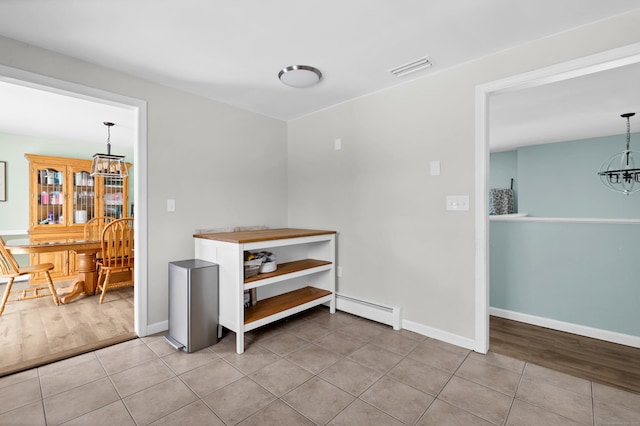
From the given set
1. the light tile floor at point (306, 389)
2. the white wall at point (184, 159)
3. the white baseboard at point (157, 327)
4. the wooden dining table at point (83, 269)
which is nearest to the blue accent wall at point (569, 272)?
the light tile floor at point (306, 389)

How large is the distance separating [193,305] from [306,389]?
1073 mm

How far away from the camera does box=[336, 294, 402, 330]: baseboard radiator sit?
2752 mm

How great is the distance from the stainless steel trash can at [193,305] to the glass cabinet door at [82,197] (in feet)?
11.7

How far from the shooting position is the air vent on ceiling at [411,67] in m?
2.34

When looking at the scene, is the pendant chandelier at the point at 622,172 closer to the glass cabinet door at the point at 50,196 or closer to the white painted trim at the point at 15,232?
the glass cabinet door at the point at 50,196

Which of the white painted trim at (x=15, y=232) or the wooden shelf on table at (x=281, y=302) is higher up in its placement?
the white painted trim at (x=15, y=232)

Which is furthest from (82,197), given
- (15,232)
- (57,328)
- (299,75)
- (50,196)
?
(299,75)

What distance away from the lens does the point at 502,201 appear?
6223mm

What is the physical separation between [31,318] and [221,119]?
2.76 m

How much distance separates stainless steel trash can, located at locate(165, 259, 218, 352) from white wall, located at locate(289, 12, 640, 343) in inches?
55.0

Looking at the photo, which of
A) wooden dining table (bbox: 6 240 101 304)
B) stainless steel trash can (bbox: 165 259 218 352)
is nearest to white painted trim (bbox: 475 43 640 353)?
stainless steel trash can (bbox: 165 259 218 352)

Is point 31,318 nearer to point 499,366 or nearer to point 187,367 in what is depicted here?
point 187,367

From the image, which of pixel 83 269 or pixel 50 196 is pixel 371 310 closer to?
pixel 83 269

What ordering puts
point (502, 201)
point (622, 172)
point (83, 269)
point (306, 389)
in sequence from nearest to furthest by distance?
1. point (306, 389)
2. point (83, 269)
3. point (622, 172)
4. point (502, 201)
